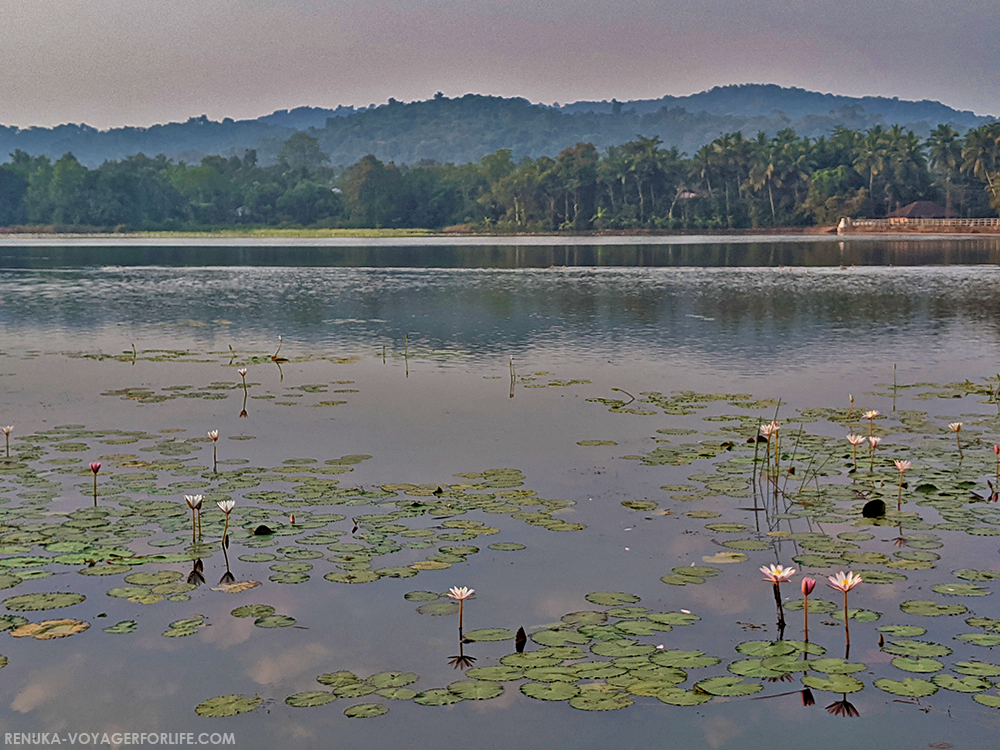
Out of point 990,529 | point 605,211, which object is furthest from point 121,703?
point 605,211

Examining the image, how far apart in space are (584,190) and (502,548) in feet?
525

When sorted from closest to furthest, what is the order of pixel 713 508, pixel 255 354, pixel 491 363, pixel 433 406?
pixel 713 508
pixel 433 406
pixel 491 363
pixel 255 354

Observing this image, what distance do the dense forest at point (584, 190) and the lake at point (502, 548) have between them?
455ft

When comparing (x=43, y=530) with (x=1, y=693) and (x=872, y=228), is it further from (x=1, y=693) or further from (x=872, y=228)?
(x=872, y=228)

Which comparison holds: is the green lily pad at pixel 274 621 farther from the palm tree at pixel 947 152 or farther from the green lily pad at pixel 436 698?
the palm tree at pixel 947 152

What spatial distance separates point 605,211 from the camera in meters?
164

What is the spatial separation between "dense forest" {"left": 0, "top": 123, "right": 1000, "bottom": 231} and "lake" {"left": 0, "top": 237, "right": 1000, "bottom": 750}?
139m

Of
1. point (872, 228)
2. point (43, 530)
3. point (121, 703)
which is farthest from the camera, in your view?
point (872, 228)

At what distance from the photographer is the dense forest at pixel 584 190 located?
15325 cm

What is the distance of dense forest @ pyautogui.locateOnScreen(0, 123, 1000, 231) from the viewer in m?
153

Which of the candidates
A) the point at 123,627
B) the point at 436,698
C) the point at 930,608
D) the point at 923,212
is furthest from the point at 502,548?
the point at 923,212

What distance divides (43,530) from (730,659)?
646 centimetres

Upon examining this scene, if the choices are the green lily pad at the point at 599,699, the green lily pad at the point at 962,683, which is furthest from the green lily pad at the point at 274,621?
the green lily pad at the point at 962,683

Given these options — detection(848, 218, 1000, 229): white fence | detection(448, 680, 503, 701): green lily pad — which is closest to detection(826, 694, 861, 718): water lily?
detection(448, 680, 503, 701): green lily pad
